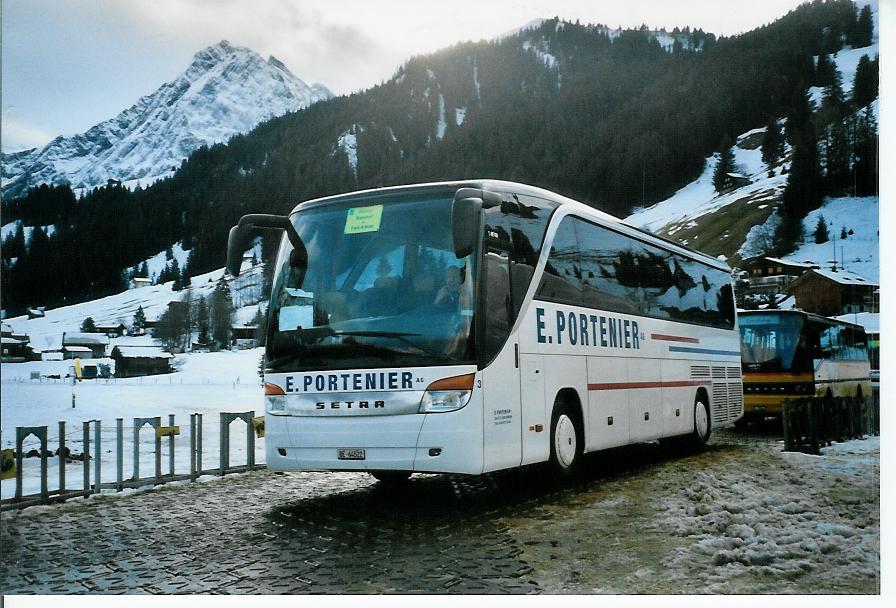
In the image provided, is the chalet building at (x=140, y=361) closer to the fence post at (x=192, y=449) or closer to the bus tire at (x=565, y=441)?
the fence post at (x=192, y=449)

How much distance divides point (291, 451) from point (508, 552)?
216cm

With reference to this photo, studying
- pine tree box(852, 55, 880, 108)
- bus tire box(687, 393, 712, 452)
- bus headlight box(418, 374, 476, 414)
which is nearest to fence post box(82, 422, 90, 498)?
bus headlight box(418, 374, 476, 414)

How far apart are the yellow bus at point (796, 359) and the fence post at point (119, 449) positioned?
7369 mm

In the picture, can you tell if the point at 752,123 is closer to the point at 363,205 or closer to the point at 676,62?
the point at 676,62

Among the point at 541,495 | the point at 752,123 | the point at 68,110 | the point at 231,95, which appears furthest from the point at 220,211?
the point at 752,123

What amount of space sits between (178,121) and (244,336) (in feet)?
8.15

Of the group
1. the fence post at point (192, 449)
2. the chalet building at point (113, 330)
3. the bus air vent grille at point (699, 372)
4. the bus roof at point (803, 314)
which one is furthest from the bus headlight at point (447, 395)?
the bus air vent grille at point (699, 372)

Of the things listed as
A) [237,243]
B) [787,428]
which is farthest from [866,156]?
[237,243]

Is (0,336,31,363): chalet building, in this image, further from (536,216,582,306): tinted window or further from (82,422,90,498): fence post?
(536,216,582,306): tinted window

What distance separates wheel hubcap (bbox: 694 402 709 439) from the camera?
41.4 ft

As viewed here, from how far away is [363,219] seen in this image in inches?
305

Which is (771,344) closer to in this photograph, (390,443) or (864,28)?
(864,28)

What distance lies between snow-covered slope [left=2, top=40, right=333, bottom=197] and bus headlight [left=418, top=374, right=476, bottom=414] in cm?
422

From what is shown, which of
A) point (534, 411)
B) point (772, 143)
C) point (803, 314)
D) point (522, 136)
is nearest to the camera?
point (534, 411)
